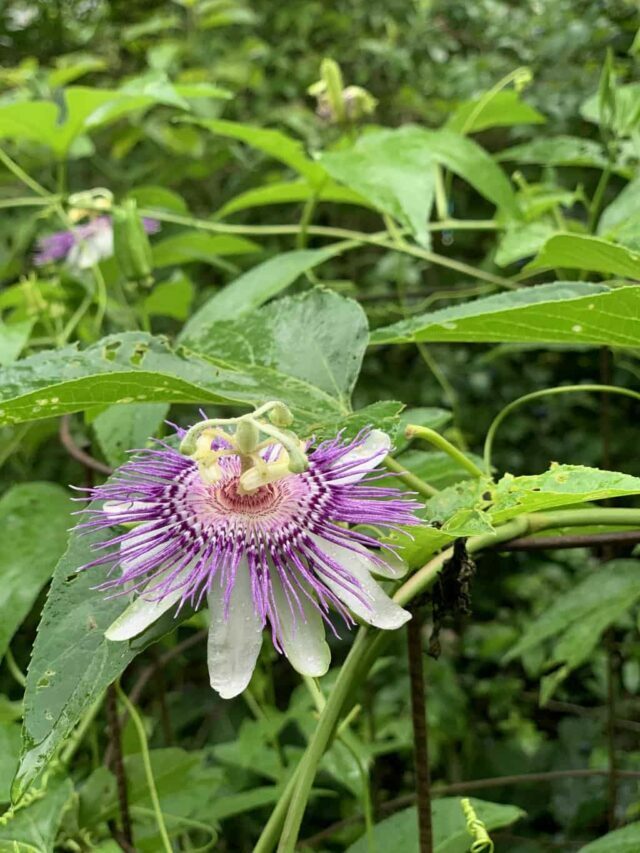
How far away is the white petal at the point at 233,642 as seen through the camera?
44 centimetres

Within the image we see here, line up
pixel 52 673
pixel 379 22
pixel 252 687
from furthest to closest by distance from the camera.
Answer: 1. pixel 379 22
2. pixel 252 687
3. pixel 52 673

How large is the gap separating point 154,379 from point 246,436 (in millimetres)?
51

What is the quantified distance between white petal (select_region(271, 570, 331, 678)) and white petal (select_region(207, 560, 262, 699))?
Answer: 0.5 inches

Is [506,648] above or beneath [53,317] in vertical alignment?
beneath

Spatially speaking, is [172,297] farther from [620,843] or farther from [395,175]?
[620,843]

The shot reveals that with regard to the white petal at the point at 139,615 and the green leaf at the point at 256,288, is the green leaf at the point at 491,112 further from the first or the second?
the white petal at the point at 139,615

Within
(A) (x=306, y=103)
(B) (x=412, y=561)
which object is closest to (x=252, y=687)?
(B) (x=412, y=561)

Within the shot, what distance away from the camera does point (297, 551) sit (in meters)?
0.46

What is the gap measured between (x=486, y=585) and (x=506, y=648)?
126mm

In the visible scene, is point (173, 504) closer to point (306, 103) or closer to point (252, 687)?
point (252, 687)

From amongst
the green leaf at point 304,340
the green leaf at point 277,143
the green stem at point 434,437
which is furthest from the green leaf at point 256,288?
the green stem at point 434,437

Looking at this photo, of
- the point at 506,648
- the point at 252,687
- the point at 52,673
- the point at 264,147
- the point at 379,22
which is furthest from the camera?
the point at 379,22

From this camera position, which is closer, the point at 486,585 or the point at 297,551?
the point at 297,551

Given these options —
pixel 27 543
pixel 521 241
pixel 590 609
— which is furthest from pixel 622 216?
pixel 27 543
